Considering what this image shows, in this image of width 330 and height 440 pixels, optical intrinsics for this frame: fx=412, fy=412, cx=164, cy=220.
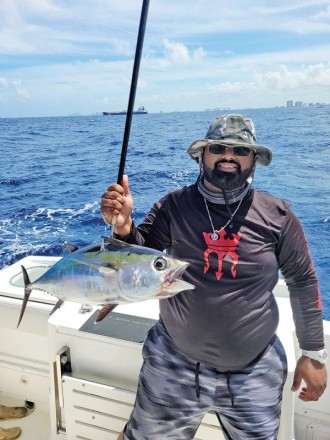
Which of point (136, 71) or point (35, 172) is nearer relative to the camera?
point (136, 71)

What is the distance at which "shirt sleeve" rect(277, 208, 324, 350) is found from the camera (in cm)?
169

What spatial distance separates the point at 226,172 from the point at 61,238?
5.83 m

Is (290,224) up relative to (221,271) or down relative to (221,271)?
up

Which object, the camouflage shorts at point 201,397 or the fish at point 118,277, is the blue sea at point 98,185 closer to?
the camouflage shorts at point 201,397

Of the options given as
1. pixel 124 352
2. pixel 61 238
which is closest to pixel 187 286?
pixel 124 352

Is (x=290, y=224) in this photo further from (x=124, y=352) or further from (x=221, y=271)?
(x=124, y=352)

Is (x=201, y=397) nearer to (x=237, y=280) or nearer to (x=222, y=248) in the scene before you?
(x=237, y=280)

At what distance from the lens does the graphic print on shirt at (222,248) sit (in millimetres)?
1641

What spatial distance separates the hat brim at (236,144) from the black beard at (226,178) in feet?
0.28

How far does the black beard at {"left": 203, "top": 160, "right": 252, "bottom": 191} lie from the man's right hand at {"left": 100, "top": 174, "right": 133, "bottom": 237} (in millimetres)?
408

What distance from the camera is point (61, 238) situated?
7.13 metres

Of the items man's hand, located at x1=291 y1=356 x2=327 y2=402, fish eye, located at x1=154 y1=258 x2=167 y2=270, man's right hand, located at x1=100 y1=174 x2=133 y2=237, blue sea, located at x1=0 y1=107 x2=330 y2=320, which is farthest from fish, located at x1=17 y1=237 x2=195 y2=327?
blue sea, located at x1=0 y1=107 x2=330 y2=320

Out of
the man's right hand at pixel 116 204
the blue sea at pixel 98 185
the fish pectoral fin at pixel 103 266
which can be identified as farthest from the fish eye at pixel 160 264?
the blue sea at pixel 98 185

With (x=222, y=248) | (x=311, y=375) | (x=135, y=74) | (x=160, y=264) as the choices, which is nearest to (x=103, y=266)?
(x=160, y=264)
